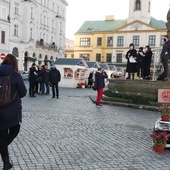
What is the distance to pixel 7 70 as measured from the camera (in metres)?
4.97

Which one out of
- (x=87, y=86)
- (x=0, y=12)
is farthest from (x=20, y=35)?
(x=87, y=86)

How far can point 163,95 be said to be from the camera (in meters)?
13.1

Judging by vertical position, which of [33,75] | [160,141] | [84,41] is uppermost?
[84,41]

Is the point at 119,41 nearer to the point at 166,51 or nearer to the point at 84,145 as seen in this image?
the point at 166,51

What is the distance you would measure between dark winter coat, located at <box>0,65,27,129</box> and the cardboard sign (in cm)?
862

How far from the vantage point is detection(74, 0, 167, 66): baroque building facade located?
74.6 m

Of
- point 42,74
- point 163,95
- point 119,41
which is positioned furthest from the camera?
point 119,41

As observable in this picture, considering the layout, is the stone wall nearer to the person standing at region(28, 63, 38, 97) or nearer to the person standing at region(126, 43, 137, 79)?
the person standing at region(126, 43, 137, 79)

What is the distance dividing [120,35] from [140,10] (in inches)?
301

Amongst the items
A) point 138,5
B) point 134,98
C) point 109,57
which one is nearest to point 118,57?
point 109,57

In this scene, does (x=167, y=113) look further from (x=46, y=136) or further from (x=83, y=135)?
(x=46, y=136)

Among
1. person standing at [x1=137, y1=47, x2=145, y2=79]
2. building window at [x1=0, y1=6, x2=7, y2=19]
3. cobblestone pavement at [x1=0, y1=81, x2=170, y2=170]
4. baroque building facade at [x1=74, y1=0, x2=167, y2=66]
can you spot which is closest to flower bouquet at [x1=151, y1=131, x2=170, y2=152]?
cobblestone pavement at [x1=0, y1=81, x2=170, y2=170]

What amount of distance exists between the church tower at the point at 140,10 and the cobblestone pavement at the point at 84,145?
6919cm

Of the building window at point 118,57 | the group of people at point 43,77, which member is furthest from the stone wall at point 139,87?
the building window at point 118,57
